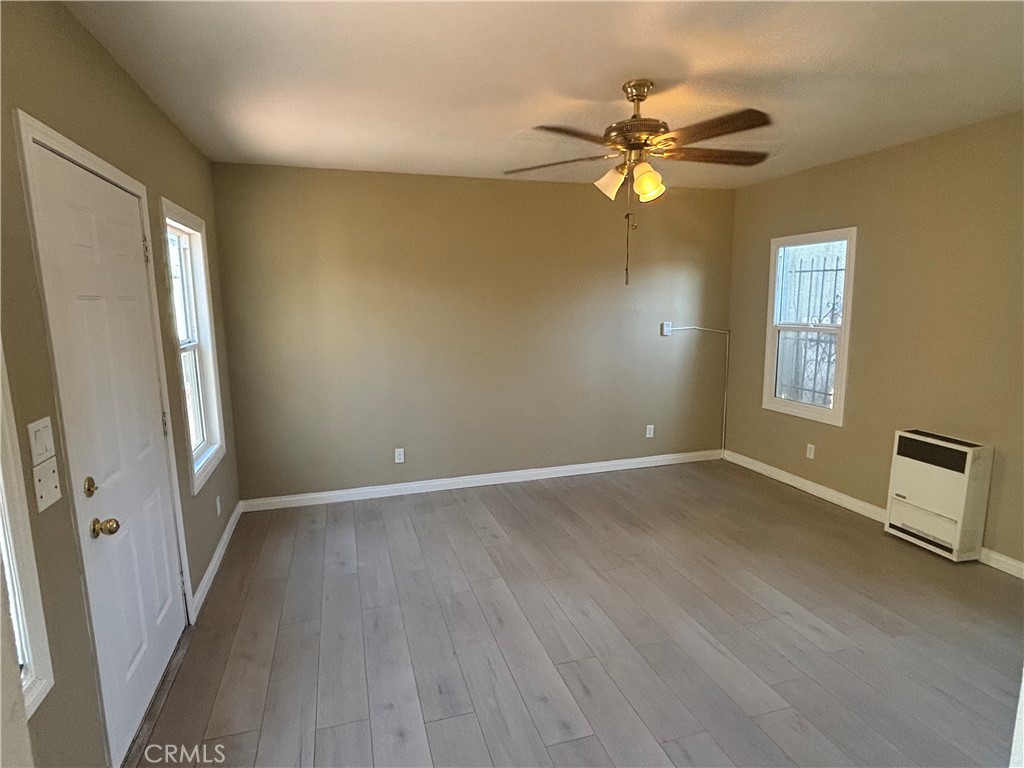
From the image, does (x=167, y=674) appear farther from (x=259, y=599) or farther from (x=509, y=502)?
(x=509, y=502)

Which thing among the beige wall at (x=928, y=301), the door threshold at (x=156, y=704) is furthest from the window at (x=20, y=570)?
the beige wall at (x=928, y=301)

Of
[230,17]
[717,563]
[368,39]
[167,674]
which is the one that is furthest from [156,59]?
[717,563]

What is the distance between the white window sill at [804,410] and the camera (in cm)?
405

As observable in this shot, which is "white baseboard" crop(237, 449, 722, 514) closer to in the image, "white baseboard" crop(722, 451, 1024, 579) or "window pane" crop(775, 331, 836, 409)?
"white baseboard" crop(722, 451, 1024, 579)

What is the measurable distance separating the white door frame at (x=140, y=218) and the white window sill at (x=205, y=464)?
321 mm

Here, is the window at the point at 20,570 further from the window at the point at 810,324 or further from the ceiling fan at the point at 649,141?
the window at the point at 810,324

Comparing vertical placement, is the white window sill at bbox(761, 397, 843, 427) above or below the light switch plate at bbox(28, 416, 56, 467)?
below

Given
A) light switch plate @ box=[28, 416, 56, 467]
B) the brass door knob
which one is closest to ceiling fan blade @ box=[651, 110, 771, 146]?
light switch plate @ box=[28, 416, 56, 467]

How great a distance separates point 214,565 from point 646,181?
3.17 meters

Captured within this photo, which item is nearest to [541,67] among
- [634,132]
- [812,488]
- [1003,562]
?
[634,132]

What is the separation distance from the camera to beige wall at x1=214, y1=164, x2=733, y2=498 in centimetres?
389

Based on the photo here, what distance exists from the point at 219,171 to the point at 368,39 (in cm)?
230

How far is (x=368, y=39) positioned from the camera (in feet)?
6.41

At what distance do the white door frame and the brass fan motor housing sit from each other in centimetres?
193
